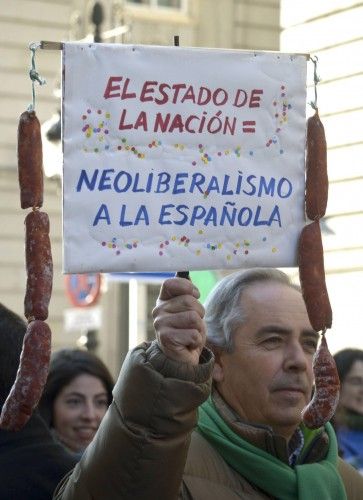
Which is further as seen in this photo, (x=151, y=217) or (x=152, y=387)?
(x=151, y=217)

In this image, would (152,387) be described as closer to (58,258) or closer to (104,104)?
(104,104)

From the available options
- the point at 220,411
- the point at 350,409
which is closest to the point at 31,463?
the point at 220,411

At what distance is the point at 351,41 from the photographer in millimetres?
13219

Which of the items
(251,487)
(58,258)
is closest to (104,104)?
(251,487)

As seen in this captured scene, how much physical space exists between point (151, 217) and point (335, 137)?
9308 mm

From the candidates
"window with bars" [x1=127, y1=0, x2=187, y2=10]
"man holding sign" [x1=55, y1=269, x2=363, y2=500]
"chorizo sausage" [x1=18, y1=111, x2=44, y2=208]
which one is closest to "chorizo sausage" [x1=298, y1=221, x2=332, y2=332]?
"man holding sign" [x1=55, y1=269, x2=363, y2=500]

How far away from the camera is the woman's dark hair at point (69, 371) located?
21.8 feet

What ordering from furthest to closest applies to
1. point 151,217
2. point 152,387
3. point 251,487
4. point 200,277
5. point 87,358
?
point 200,277 < point 87,358 < point 251,487 < point 151,217 < point 152,387

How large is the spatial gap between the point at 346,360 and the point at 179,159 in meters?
3.22

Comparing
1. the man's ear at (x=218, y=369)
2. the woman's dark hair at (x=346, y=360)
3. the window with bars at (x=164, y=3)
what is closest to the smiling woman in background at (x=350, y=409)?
the woman's dark hair at (x=346, y=360)

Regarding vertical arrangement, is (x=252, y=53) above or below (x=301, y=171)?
above

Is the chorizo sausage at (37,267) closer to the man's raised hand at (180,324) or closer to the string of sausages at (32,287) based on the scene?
the string of sausages at (32,287)

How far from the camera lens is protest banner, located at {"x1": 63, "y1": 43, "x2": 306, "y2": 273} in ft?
13.4

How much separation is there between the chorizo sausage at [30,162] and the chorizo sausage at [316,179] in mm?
692
